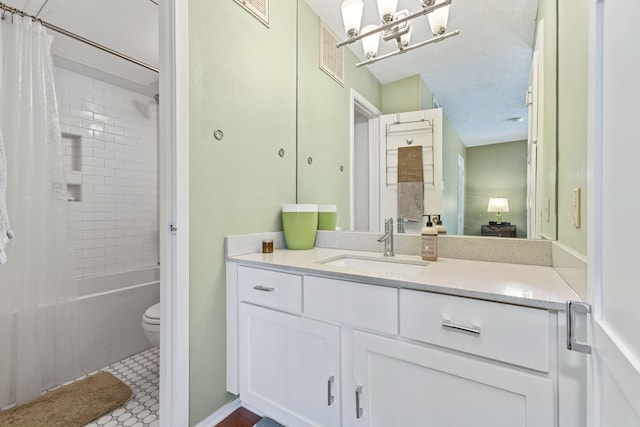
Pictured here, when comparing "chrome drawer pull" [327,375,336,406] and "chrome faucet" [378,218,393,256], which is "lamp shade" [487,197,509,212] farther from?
"chrome drawer pull" [327,375,336,406]

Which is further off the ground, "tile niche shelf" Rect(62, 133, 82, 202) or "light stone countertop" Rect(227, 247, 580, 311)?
"tile niche shelf" Rect(62, 133, 82, 202)

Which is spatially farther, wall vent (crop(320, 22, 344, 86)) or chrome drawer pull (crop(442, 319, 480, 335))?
wall vent (crop(320, 22, 344, 86))

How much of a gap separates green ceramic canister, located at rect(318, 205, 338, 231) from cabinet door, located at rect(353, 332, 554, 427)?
0.90 m

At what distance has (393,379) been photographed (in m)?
1.00

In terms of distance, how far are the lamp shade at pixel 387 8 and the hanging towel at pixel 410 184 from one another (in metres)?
0.70

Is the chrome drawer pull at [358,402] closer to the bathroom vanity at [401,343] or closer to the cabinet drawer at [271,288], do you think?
Answer: the bathroom vanity at [401,343]

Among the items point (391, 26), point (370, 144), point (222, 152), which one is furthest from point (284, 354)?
point (391, 26)

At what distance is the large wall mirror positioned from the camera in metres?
1.24

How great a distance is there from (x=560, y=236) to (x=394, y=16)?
1316 mm

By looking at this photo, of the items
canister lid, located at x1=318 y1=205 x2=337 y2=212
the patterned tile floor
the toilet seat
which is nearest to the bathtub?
the patterned tile floor

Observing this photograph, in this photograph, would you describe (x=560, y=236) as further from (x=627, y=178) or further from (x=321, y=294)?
(x=321, y=294)

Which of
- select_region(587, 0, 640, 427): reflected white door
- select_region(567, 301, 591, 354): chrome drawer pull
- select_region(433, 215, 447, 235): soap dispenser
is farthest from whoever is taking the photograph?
select_region(433, 215, 447, 235): soap dispenser

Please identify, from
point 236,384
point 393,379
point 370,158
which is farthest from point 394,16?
point 236,384

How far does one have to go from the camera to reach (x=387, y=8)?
1510 millimetres
